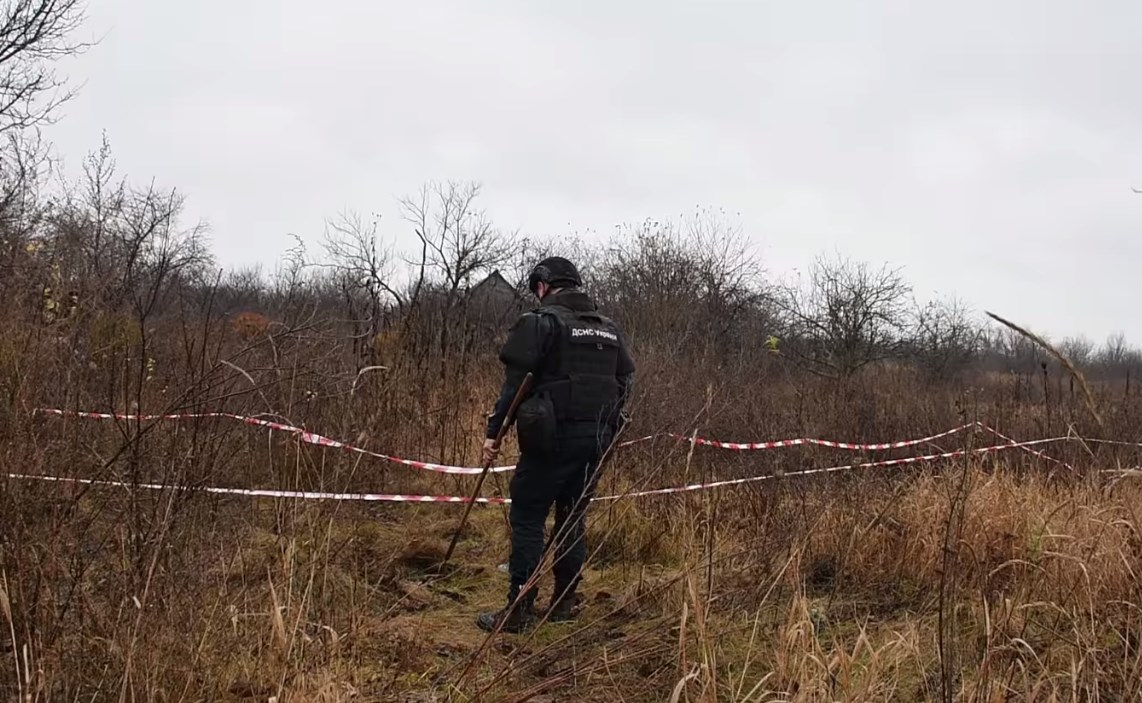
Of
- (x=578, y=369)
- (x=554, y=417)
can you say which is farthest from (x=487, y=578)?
(x=578, y=369)

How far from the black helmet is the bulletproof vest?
0.20 meters

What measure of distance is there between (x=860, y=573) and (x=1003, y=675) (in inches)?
67.0

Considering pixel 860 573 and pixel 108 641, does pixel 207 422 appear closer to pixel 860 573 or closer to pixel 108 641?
pixel 108 641

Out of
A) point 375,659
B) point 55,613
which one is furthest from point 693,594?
point 55,613

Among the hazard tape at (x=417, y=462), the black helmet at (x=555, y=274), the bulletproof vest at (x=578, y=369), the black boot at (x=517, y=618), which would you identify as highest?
the black helmet at (x=555, y=274)

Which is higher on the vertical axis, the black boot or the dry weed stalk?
the dry weed stalk

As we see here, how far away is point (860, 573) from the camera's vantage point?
4.47 metres

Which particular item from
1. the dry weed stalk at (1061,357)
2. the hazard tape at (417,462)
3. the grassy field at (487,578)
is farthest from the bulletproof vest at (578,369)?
the dry weed stalk at (1061,357)

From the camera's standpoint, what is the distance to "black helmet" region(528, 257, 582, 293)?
4.30 meters

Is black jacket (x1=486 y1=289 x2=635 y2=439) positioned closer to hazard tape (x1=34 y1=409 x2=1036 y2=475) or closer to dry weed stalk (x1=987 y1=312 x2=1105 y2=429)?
hazard tape (x1=34 y1=409 x2=1036 y2=475)

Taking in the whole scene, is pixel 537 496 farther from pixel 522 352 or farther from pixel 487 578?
pixel 487 578

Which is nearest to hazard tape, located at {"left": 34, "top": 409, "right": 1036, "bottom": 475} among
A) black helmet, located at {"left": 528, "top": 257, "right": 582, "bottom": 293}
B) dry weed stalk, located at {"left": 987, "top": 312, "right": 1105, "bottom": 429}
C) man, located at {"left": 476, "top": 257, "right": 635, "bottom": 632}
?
man, located at {"left": 476, "top": 257, "right": 635, "bottom": 632}

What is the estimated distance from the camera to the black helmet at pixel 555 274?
430cm

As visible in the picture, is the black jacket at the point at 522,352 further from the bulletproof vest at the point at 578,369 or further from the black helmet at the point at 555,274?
the black helmet at the point at 555,274
